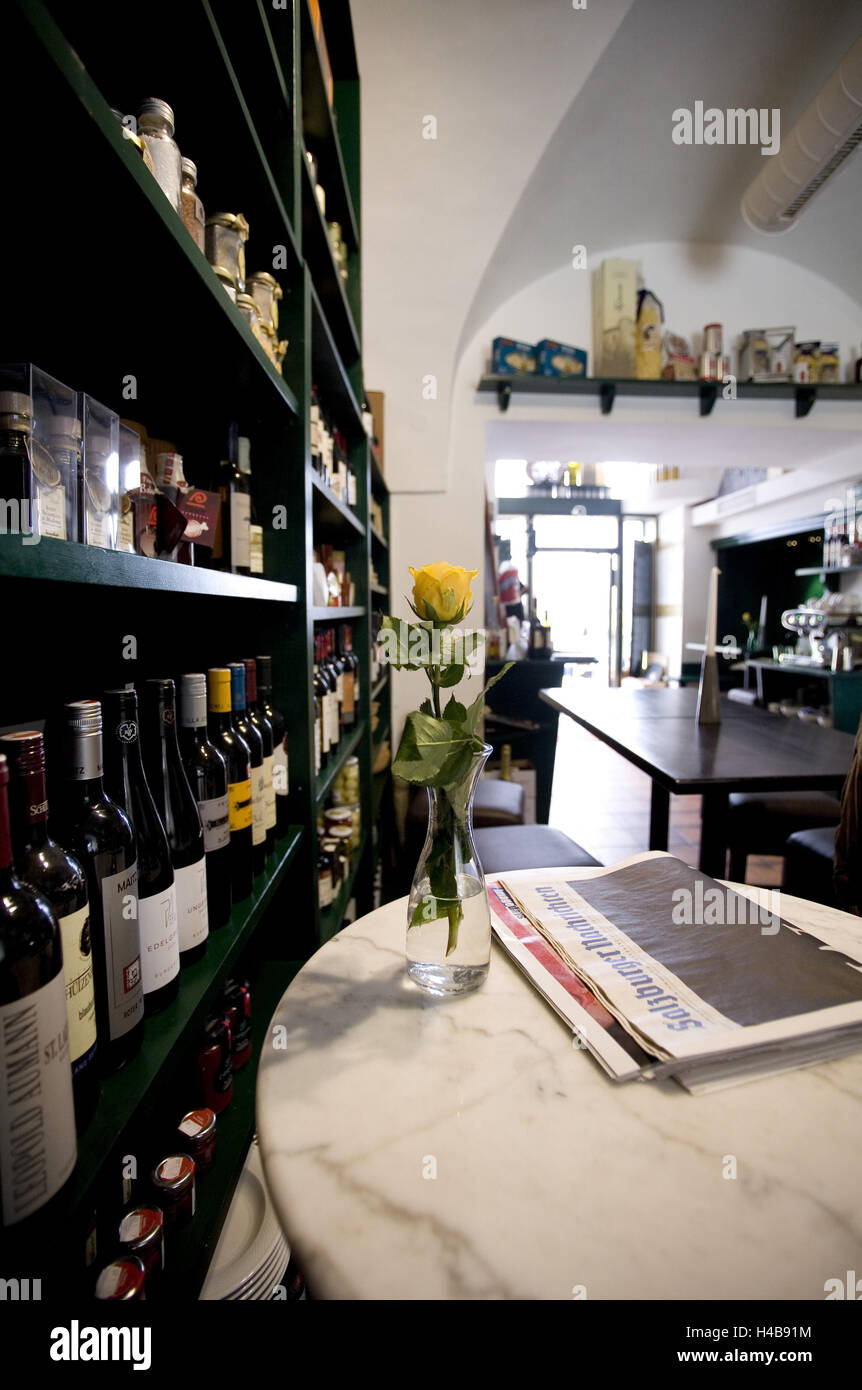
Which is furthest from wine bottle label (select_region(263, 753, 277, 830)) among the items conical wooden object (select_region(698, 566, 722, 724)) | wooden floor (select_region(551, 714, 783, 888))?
wooden floor (select_region(551, 714, 783, 888))

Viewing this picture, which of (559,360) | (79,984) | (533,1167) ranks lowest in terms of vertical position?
(533,1167)

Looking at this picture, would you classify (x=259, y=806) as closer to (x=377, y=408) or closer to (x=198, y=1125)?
(x=198, y=1125)

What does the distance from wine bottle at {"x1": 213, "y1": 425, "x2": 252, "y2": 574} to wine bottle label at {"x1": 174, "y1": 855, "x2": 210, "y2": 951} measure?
22.4 inches

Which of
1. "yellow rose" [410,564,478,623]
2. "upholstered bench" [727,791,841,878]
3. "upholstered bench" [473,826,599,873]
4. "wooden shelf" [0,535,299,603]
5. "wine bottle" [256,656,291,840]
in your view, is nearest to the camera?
"wooden shelf" [0,535,299,603]

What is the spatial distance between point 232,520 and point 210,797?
20.4 inches

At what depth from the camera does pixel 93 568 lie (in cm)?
53

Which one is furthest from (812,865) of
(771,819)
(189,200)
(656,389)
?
(656,389)

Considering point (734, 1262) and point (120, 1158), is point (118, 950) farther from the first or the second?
point (734, 1262)

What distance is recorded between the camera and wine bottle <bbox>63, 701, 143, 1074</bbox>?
0.62m

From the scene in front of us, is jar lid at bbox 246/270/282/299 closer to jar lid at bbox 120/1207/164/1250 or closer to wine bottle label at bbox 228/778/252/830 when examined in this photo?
wine bottle label at bbox 228/778/252/830

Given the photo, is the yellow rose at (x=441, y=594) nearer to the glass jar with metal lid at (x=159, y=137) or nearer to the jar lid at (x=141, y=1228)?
the glass jar with metal lid at (x=159, y=137)

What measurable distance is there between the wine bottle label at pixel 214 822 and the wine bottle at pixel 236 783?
39 mm

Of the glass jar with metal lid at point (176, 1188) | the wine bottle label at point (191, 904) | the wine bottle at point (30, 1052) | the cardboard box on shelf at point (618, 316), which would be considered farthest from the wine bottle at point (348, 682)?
the cardboard box on shelf at point (618, 316)
